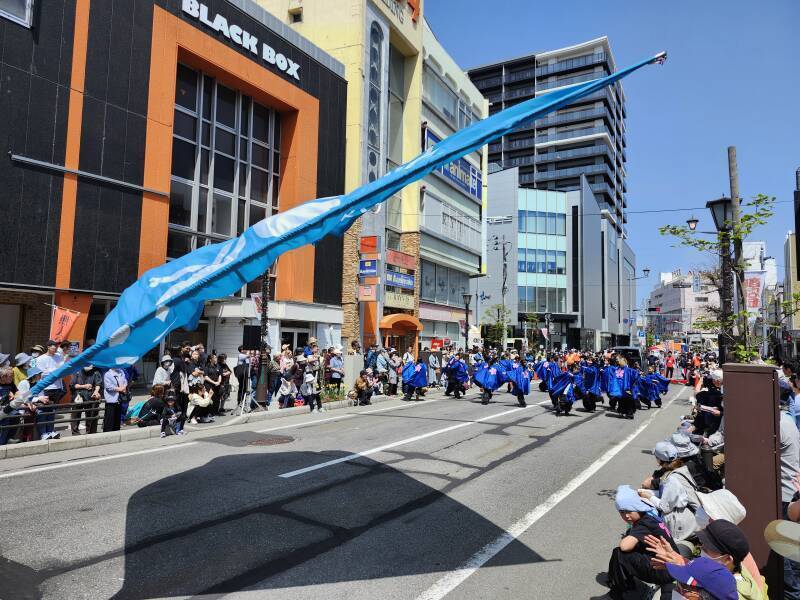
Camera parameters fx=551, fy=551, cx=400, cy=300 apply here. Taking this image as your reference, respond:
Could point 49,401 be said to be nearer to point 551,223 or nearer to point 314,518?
point 314,518

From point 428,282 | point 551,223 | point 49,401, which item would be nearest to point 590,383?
point 49,401

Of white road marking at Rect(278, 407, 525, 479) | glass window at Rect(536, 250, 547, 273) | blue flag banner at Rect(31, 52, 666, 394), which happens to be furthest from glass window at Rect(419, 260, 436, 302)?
glass window at Rect(536, 250, 547, 273)

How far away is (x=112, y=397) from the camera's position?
11062 mm

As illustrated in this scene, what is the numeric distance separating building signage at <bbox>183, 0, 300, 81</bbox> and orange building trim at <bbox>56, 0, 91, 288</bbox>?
4277 mm

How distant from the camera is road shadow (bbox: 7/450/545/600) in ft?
15.3

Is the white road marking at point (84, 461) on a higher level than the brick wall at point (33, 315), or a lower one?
lower

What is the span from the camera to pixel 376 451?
32.7 feet

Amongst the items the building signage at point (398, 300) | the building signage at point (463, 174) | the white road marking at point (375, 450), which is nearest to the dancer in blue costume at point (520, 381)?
the white road marking at point (375, 450)

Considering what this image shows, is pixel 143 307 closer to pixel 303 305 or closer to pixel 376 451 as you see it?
pixel 376 451

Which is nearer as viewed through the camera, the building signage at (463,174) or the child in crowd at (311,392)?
the child in crowd at (311,392)

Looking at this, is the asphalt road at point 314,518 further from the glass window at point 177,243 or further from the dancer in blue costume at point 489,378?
the glass window at point 177,243

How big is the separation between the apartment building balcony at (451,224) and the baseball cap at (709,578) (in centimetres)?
3086

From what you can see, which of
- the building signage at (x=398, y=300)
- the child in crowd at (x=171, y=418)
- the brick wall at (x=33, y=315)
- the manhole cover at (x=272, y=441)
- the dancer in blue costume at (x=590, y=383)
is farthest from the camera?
the building signage at (x=398, y=300)

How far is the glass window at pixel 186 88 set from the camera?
1991 cm
